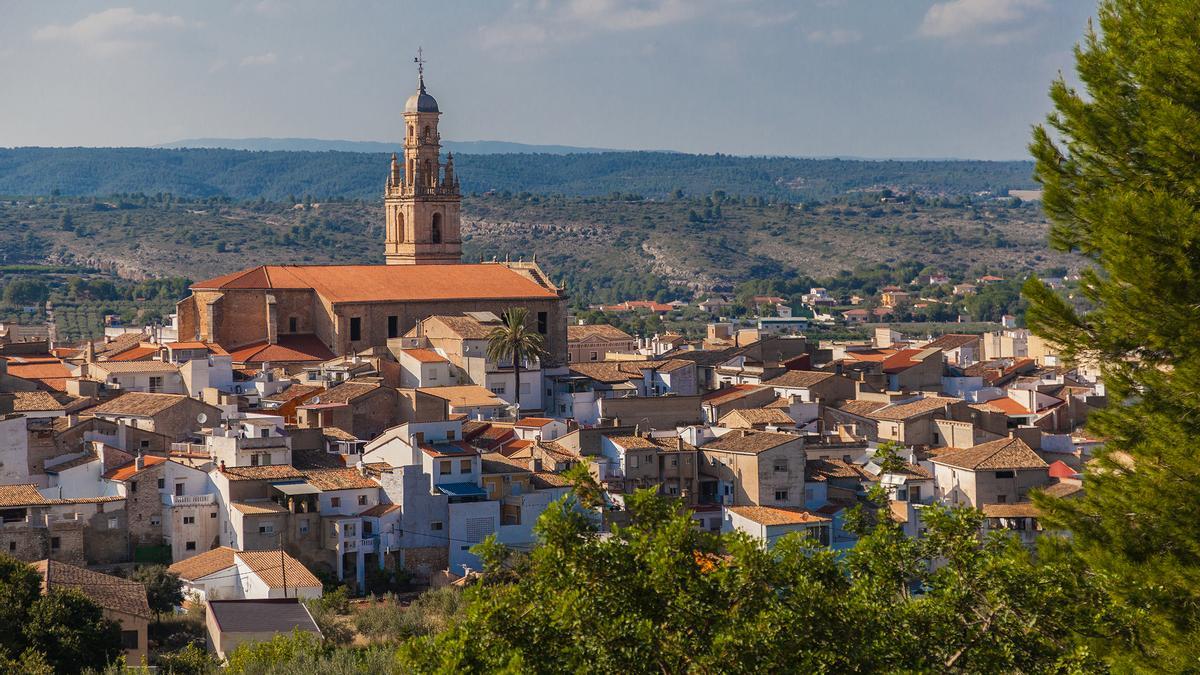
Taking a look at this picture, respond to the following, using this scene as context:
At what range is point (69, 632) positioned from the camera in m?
29.1

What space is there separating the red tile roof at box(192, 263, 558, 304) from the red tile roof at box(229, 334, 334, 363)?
1.50 m

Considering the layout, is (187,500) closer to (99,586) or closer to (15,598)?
(99,586)

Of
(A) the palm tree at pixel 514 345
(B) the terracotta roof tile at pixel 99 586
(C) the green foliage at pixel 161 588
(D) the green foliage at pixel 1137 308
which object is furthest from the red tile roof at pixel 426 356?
(D) the green foliage at pixel 1137 308

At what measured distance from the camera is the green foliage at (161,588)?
34.2 m

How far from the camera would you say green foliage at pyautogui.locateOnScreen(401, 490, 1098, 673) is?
14.3 m

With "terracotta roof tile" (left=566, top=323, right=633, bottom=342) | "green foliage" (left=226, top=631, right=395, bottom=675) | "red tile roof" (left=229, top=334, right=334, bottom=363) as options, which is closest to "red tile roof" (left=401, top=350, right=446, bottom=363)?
"red tile roof" (left=229, top=334, right=334, bottom=363)

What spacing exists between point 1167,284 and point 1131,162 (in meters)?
1.19

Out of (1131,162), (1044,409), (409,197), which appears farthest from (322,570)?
(409,197)

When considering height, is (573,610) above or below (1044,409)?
above

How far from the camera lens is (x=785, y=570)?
1510cm

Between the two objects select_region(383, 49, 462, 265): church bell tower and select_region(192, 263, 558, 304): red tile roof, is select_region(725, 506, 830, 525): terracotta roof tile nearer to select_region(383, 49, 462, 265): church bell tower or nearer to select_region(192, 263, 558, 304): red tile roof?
select_region(192, 263, 558, 304): red tile roof

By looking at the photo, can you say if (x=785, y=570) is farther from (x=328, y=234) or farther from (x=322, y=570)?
(x=328, y=234)

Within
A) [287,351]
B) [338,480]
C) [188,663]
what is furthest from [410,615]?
[287,351]

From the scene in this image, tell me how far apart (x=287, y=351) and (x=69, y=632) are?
2926cm
